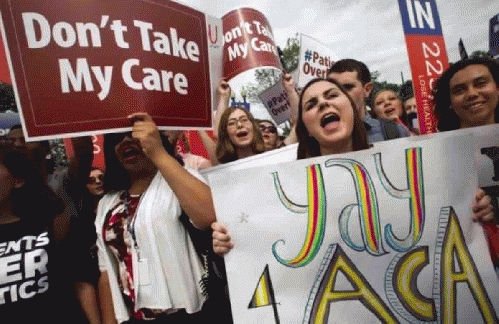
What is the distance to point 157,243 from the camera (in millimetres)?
1365

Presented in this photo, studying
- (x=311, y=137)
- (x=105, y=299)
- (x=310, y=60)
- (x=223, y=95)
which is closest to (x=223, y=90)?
(x=223, y=95)

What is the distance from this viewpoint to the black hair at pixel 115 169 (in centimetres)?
163

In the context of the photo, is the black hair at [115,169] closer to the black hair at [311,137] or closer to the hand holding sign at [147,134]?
the hand holding sign at [147,134]

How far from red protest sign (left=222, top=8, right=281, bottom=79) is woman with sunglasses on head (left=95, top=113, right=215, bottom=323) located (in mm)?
1545

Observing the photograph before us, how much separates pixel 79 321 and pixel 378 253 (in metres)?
1.38

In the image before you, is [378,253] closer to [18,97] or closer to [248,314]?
[248,314]

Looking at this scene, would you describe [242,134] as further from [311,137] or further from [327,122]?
[327,122]

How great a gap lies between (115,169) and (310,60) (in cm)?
346

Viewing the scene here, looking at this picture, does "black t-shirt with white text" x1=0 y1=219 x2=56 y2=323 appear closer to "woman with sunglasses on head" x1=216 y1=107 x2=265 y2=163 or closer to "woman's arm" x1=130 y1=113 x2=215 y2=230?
"woman's arm" x1=130 y1=113 x2=215 y2=230

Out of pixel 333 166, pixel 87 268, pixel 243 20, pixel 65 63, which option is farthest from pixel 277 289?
pixel 243 20

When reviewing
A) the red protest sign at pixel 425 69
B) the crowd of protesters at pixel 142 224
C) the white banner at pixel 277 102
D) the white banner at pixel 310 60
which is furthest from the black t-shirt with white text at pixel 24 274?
the white banner at pixel 277 102

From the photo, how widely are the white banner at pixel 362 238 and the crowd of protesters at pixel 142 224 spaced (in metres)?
0.11

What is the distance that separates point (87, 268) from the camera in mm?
1637

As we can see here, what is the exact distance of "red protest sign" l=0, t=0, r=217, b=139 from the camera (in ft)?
4.16
